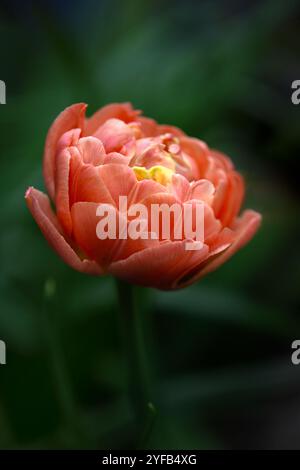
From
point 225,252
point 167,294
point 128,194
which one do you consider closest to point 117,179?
point 128,194

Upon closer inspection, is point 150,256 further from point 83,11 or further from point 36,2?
point 83,11

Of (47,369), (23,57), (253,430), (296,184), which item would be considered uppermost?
(23,57)

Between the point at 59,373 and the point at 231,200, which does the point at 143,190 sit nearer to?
the point at 231,200

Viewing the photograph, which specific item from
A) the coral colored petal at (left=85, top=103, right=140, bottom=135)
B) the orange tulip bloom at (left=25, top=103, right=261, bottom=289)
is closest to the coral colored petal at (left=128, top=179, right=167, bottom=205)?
the orange tulip bloom at (left=25, top=103, right=261, bottom=289)

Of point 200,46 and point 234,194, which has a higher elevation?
point 200,46

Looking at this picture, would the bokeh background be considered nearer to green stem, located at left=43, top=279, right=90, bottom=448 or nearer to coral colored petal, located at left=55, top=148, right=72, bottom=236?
green stem, located at left=43, top=279, right=90, bottom=448

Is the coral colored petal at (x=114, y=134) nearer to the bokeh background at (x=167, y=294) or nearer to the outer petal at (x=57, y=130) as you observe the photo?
the outer petal at (x=57, y=130)

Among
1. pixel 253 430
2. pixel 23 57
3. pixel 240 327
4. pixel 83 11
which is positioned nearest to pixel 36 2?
pixel 23 57
